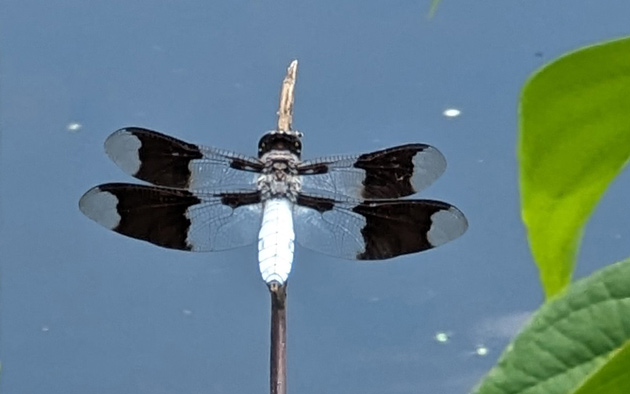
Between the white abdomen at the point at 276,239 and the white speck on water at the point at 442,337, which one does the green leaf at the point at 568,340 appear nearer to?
the white abdomen at the point at 276,239

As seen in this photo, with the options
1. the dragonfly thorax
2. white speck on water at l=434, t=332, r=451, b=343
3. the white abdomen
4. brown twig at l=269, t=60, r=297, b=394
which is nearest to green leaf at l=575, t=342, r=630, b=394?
brown twig at l=269, t=60, r=297, b=394

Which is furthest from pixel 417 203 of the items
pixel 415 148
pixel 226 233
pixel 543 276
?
pixel 543 276

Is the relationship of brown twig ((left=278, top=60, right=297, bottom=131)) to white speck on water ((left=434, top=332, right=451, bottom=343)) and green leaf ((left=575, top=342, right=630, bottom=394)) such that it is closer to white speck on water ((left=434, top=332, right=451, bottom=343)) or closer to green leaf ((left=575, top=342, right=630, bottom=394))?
green leaf ((left=575, top=342, right=630, bottom=394))

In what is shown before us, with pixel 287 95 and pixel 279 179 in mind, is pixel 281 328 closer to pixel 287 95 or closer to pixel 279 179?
pixel 287 95

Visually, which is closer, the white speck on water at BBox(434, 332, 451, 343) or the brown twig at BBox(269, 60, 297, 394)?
the brown twig at BBox(269, 60, 297, 394)

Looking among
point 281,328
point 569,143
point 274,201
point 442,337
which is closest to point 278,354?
point 281,328
